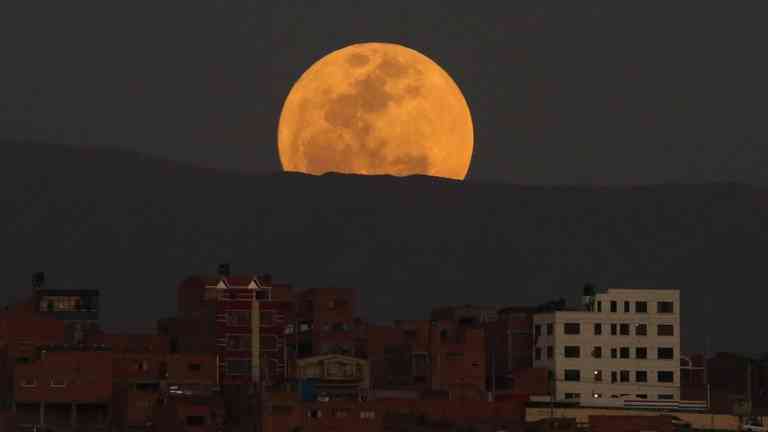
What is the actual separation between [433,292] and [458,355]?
6394 cm

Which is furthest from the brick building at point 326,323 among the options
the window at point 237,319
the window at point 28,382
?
the window at point 28,382

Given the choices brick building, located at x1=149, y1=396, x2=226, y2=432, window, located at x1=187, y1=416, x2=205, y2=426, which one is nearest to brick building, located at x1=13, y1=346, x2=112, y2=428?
brick building, located at x1=149, y1=396, x2=226, y2=432

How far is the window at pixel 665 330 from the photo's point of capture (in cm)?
11456

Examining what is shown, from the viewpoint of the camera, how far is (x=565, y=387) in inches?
4402

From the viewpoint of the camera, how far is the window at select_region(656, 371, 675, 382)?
374 feet

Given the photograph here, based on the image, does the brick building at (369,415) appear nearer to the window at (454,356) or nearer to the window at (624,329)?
the window at (454,356)

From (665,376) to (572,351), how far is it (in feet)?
13.0

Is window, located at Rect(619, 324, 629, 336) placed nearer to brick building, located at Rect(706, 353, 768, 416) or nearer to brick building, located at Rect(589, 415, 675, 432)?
brick building, located at Rect(706, 353, 768, 416)

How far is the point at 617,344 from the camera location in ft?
374

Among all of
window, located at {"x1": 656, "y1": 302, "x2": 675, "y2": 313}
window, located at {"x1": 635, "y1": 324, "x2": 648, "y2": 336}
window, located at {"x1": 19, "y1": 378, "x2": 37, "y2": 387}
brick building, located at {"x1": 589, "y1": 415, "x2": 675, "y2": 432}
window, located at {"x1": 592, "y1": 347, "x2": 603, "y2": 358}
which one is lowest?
brick building, located at {"x1": 589, "y1": 415, "x2": 675, "y2": 432}

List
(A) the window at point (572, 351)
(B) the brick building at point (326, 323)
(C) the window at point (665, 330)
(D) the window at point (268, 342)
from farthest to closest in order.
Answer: (C) the window at point (665, 330) → (A) the window at point (572, 351) → (B) the brick building at point (326, 323) → (D) the window at point (268, 342)

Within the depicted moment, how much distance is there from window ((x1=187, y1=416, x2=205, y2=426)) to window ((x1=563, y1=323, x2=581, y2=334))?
22648 mm

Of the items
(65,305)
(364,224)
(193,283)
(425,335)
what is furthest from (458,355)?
(364,224)

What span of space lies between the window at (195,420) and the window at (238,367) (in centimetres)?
1110
